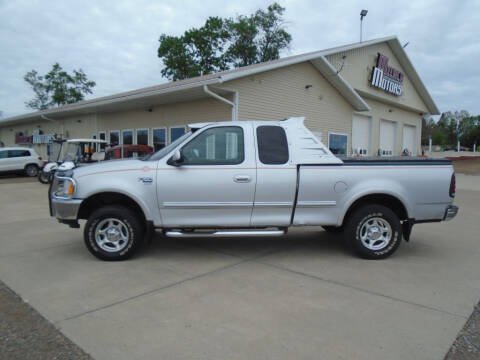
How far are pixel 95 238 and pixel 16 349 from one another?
84.4 inches

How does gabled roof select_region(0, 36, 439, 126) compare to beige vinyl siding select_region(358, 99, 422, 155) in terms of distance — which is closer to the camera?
gabled roof select_region(0, 36, 439, 126)

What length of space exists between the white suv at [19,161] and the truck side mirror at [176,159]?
17.7 m

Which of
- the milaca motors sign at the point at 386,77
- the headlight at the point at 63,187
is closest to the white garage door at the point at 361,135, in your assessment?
the milaca motors sign at the point at 386,77

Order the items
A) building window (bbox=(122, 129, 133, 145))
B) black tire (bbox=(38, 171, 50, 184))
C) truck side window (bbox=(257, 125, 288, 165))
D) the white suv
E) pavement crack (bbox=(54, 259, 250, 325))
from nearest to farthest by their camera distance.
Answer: pavement crack (bbox=(54, 259, 250, 325)) < truck side window (bbox=(257, 125, 288, 165)) < black tire (bbox=(38, 171, 50, 184)) < building window (bbox=(122, 129, 133, 145)) < the white suv

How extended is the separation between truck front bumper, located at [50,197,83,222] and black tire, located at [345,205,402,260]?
3763mm

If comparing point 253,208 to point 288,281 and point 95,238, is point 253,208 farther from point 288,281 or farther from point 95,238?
point 95,238

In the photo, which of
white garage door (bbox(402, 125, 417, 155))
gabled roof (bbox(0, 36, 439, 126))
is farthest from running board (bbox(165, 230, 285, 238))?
white garage door (bbox(402, 125, 417, 155))

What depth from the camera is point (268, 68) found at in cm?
1286

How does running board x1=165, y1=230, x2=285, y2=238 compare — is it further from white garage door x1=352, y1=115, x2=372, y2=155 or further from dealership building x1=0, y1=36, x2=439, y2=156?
white garage door x1=352, y1=115, x2=372, y2=155

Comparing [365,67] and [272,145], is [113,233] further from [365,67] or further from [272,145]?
[365,67]

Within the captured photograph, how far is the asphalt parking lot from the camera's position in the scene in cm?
288

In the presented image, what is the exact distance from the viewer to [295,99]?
15.1 metres

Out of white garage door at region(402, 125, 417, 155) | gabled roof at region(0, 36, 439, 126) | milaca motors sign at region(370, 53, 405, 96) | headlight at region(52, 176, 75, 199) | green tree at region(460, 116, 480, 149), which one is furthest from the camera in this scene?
green tree at region(460, 116, 480, 149)

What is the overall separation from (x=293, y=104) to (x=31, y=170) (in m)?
14.4
